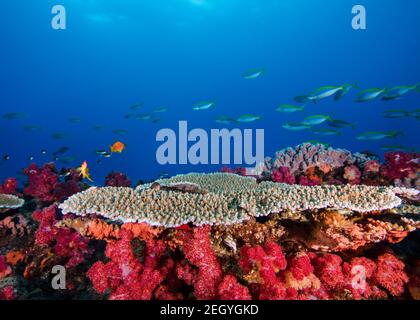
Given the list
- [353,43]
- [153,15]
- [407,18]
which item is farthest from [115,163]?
[407,18]

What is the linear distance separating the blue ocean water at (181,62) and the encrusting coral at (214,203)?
49.9 meters

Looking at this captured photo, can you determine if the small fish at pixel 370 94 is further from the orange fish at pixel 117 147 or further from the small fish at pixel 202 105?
the orange fish at pixel 117 147

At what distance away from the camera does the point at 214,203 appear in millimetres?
3895

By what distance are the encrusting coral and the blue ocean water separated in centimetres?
4991

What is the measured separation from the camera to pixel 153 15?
190 ft

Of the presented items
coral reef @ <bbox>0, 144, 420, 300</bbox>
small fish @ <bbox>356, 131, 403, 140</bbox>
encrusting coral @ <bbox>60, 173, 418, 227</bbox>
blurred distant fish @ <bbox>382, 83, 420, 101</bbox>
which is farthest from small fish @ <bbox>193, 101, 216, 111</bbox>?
encrusting coral @ <bbox>60, 173, 418, 227</bbox>

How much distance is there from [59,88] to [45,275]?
107m

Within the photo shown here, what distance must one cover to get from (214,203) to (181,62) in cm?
9099

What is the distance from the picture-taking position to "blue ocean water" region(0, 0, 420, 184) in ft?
192

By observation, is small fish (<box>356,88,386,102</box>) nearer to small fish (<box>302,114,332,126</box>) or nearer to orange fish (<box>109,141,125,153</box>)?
small fish (<box>302,114,332,126</box>)

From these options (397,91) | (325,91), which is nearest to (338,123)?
(325,91)

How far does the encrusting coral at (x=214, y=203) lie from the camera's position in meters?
3.55

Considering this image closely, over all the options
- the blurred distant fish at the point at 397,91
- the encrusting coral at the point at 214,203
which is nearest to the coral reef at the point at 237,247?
the encrusting coral at the point at 214,203

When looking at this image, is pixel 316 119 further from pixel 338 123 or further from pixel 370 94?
pixel 370 94
